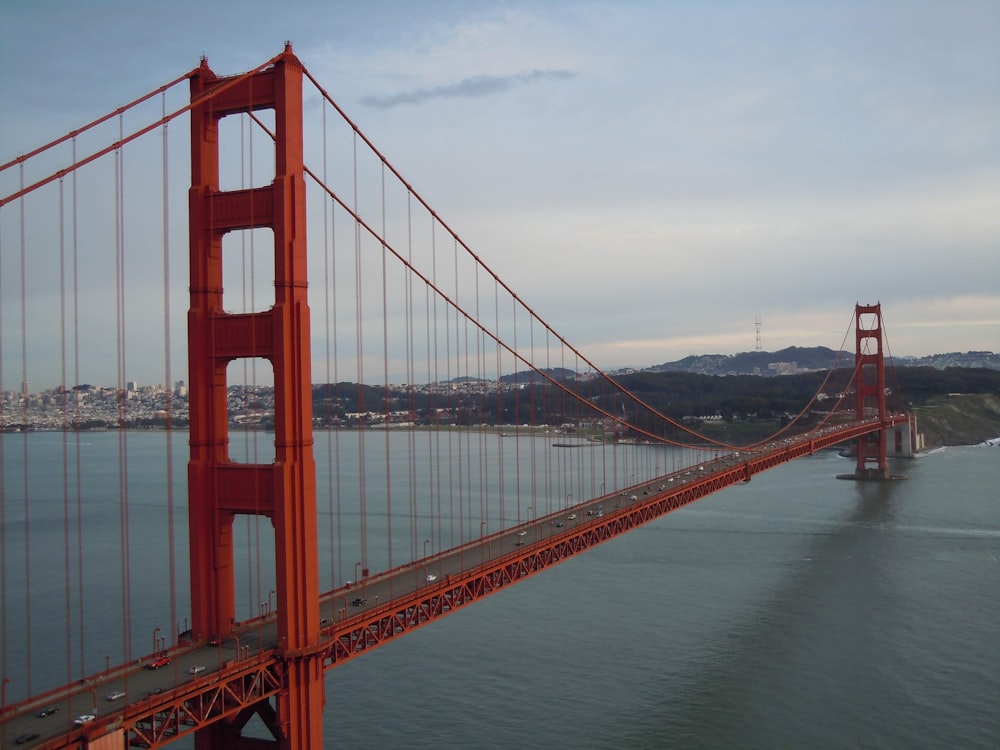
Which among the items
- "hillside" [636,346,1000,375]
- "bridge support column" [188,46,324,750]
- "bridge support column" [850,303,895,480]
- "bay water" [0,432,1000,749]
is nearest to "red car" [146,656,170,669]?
"bridge support column" [188,46,324,750]

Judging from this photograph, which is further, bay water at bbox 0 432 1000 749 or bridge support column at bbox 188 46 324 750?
bay water at bbox 0 432 1000 749

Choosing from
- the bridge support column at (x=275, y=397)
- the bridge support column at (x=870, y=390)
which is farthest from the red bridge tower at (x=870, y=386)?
the bridge support column at (x=275, y=397)

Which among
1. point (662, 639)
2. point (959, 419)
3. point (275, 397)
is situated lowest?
point (662, 639)

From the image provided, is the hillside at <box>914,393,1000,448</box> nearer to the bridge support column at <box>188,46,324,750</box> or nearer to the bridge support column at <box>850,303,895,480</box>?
the bridge support column at <box>850,303,895,480</box>

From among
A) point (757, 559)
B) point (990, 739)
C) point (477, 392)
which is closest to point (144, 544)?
point (757, 559)

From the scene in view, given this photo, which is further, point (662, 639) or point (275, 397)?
point (662, 639)

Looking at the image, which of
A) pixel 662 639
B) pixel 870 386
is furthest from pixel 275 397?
pixel 870 386

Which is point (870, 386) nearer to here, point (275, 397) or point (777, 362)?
point (275, 397)

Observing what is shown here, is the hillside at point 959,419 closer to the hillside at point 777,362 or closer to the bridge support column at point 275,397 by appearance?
the bridge support column at point 275,397

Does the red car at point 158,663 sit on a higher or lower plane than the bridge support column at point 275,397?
lower

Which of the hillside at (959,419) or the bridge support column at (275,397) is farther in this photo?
the hillside at (959,419)
